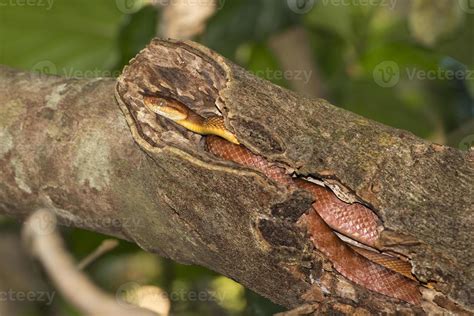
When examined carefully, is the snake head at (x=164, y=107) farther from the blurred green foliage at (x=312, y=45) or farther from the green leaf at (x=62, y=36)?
the green leaf at (x=62, y=36)

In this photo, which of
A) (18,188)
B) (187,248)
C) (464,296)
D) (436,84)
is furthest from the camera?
(436,84)

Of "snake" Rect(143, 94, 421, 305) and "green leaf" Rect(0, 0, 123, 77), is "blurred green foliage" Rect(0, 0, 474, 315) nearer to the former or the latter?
"green leaf" Rect(0, 0, 123, 77)

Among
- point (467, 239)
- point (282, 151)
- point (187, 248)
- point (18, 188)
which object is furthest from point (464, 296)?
point (18, 188)

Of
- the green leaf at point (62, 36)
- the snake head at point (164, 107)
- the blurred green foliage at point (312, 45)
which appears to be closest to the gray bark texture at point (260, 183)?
the snake head at point (164, 107)

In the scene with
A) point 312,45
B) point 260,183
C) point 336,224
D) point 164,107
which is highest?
point 312,45

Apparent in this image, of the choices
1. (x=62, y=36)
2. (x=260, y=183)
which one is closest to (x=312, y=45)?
(x=62, y=36)

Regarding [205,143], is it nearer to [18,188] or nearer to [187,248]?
[187,248]

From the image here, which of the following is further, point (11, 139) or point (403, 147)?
point (11, 139)

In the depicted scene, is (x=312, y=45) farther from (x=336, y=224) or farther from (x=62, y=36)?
(x=336, y=224)
